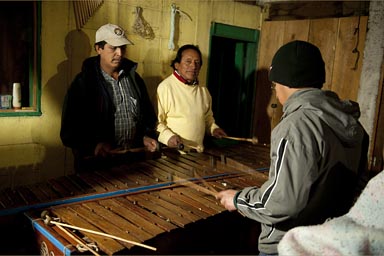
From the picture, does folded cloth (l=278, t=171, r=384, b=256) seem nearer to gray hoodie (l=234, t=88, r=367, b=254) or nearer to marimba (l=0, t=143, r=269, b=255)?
gray hoodie (l=234, t=88, r=367, b=254)

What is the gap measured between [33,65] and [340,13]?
3.73m

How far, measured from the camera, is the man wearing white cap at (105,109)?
3.15 meters

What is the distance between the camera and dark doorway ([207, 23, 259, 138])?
555 centimetres

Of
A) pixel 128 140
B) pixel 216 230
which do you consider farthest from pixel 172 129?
pixel 216 230

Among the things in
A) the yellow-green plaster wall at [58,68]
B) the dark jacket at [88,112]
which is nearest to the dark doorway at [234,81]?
the yellow-green plaster wall at [58,68]

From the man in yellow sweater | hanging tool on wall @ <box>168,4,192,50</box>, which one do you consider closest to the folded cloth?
the man in yellow sweater

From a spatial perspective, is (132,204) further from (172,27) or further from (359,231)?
(172,27)

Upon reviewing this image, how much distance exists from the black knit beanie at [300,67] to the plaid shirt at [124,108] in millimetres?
1955

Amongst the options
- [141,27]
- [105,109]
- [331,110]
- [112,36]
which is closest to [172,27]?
[141,27]

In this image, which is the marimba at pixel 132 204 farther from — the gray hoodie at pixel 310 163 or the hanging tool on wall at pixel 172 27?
the hanging tool on wall at pixel 172 27

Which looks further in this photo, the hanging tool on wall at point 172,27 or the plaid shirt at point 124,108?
the hanging tool on wall at point 172,27

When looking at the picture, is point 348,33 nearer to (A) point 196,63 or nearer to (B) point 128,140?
(A) point 196,63

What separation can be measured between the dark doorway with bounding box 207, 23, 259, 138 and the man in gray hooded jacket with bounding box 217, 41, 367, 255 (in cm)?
371

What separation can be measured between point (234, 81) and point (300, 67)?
13.5 ft
